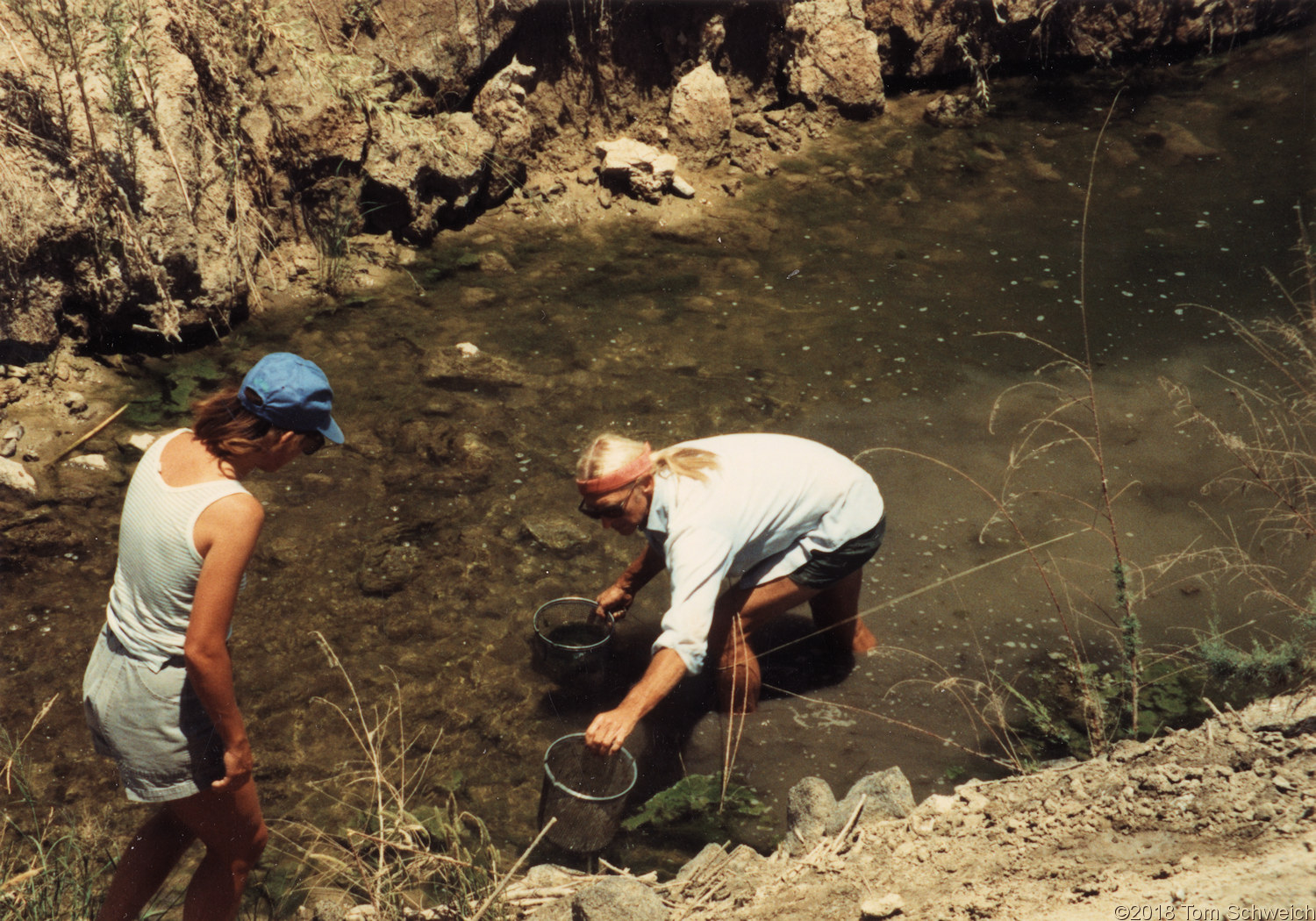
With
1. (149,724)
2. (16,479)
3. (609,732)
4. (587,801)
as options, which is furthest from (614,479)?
(16,479)

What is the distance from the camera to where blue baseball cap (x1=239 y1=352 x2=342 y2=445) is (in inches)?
86.7

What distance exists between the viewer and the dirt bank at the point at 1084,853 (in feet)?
6.96

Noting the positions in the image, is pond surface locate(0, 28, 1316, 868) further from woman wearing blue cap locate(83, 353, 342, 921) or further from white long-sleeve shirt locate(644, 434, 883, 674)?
woman wearing blue cap locate(83, 353, 342, 921)

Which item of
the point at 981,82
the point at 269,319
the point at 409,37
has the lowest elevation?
the point at 269,319

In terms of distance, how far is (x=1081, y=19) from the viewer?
29.9ft

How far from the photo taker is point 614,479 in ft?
9.55

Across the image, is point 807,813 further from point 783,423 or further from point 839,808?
point 783,423

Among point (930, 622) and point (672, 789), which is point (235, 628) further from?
point (930, 622)

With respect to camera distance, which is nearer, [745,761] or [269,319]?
[745,761]

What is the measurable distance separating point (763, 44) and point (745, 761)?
22.1 feet

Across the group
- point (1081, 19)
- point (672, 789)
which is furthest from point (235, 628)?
point (1081, 19)

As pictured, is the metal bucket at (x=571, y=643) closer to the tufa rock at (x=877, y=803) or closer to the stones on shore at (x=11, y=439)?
the tufa rock at (x=877, y=803)

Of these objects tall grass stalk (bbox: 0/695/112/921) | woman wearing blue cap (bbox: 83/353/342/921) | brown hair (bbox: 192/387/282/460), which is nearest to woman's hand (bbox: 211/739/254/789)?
woman wearing blue cap (bbox: 83/353/342/921)

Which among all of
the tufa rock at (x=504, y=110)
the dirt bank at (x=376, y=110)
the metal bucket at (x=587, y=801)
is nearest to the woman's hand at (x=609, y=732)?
the metal bucket at (x=587, y=801)
